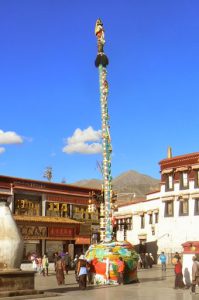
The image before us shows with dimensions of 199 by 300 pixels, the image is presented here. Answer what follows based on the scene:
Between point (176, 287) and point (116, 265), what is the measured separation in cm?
305

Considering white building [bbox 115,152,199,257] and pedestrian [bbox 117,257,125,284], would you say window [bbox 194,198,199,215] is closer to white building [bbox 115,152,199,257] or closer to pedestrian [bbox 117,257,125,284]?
white building [bbox 115,152,199,257]

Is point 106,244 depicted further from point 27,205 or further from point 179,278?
point 27,205

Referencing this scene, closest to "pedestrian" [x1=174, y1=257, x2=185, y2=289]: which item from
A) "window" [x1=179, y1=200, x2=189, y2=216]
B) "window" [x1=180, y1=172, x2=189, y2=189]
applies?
"window" [x1=179, y1=200, x2=189, y2=216]

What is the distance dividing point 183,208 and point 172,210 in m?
1.72

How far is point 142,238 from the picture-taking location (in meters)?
58.5

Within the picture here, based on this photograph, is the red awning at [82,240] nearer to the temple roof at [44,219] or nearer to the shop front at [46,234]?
the shop front at [46,234]

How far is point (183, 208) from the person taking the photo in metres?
51.8

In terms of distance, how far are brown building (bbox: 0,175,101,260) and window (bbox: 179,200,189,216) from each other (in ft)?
27.2

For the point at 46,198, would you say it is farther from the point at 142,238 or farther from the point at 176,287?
the point at 176,287

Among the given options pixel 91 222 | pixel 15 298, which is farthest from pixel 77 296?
pixel 91 222

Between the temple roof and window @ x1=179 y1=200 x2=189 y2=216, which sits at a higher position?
window @ x1=179 y1=200 x2=189 y2=216

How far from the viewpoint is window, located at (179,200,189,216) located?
51234 millimetres

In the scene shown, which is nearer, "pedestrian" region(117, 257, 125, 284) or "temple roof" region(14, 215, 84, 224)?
"pedestrian" region(117, 257, 125, 284)

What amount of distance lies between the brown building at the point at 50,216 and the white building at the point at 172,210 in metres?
4.49
